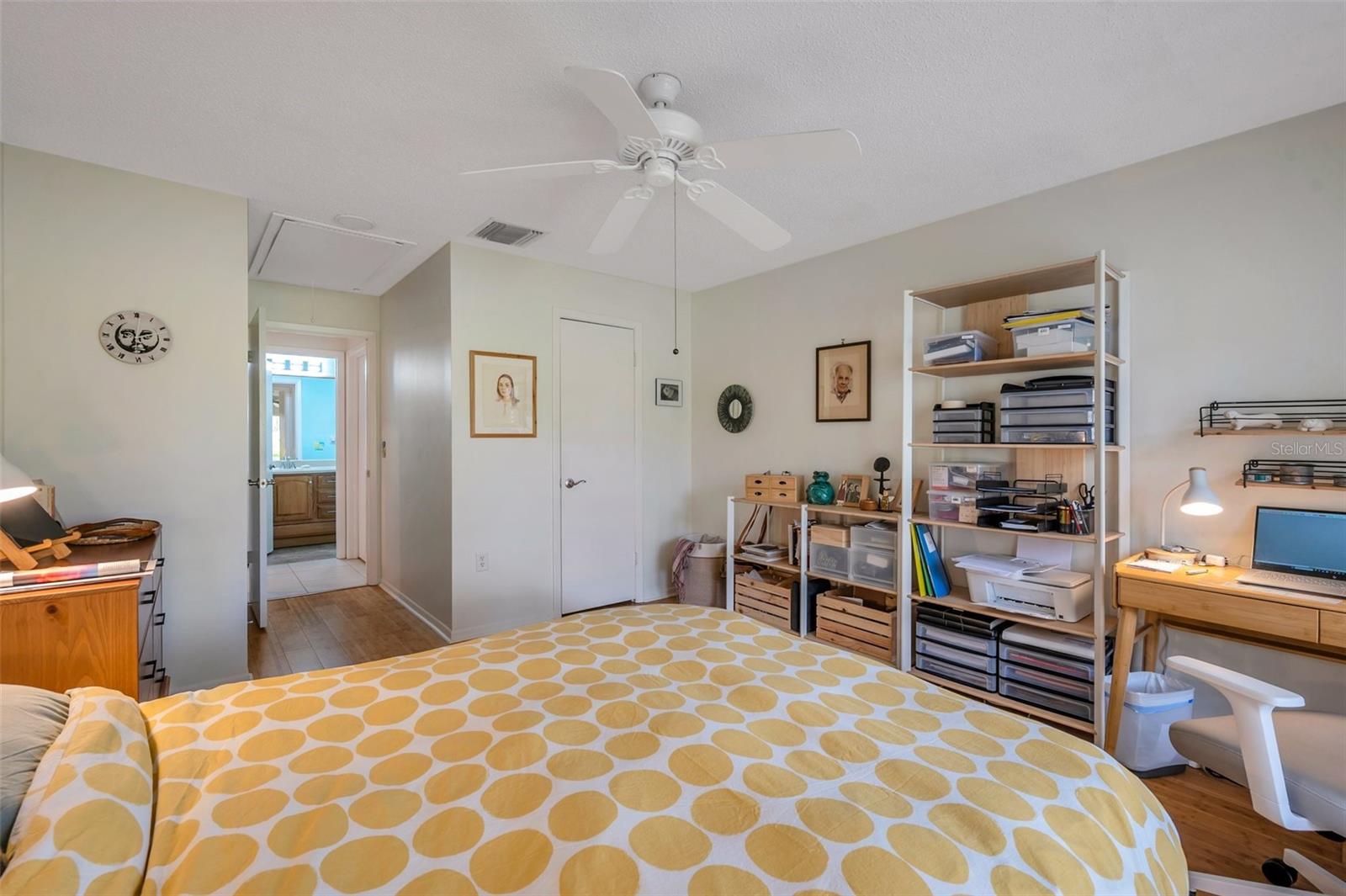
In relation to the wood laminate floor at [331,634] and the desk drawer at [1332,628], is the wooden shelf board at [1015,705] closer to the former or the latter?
the desk drawer at [1332,628]

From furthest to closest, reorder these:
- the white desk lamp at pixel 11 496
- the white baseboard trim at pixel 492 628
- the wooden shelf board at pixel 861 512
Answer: the white baseboard trim at pixel 492 628 < the wooden shelf board at pixel 861 512 < the white desk lamp at pixel 11 496

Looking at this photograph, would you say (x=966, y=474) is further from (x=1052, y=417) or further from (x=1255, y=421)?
(x=1255, y=421)

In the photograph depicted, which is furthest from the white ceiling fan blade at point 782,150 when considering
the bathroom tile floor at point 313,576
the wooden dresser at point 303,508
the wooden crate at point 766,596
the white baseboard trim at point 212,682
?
the wooden dresser at point 303,508

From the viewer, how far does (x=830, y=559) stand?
133 inches

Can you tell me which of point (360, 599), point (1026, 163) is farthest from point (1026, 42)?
point (360, 599)

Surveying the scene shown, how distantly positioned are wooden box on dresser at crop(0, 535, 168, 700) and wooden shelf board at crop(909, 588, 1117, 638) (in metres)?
3.03

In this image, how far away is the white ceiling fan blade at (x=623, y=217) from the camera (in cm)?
203

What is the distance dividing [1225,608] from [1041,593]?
2.08 feet

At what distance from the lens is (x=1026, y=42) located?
5.72 ft

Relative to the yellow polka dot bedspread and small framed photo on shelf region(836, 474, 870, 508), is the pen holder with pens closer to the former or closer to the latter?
small framed photo on shelf region(836, 474, 870, 508)

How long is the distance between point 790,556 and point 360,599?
325 centimetres

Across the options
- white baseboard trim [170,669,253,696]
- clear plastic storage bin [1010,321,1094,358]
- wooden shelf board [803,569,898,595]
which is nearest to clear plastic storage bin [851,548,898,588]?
wooden shelf board [803,569,898,595]

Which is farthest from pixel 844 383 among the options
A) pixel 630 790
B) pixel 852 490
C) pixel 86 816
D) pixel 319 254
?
pixel 86 816

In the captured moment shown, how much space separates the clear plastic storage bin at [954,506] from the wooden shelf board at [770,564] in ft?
2.99
